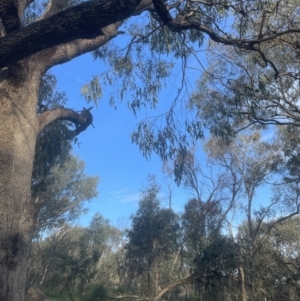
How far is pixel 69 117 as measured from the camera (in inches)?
300

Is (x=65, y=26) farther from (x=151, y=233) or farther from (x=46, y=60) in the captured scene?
(x=151, y=233)

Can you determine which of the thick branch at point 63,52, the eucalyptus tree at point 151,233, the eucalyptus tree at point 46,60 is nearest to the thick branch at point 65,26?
the eucalyptus tree at point 46,60

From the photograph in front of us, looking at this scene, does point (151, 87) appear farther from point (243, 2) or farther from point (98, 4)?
point (98, 4)

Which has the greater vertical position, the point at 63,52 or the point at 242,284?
the point at 63,52

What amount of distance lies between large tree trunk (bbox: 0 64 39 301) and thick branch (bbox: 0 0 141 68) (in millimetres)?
1566

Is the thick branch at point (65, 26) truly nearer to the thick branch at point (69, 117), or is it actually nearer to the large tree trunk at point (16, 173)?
the large tree trunk at point (16, 173)

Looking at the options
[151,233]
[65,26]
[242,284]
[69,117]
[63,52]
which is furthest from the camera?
→ [151,233]

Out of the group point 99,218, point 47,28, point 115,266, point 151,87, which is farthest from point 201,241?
point 99,218

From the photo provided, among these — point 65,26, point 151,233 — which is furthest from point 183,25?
point 151,233

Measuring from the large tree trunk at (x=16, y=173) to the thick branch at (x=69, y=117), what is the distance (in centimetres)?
42

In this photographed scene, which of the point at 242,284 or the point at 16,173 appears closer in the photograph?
the point at 16,173

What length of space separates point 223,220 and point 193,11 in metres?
14.1

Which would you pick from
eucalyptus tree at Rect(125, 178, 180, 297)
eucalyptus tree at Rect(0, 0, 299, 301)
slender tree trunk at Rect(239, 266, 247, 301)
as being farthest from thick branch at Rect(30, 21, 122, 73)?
eucalyptus tree at Rect(125, 178, 180, 297)

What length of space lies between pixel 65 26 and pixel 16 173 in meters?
2.19
